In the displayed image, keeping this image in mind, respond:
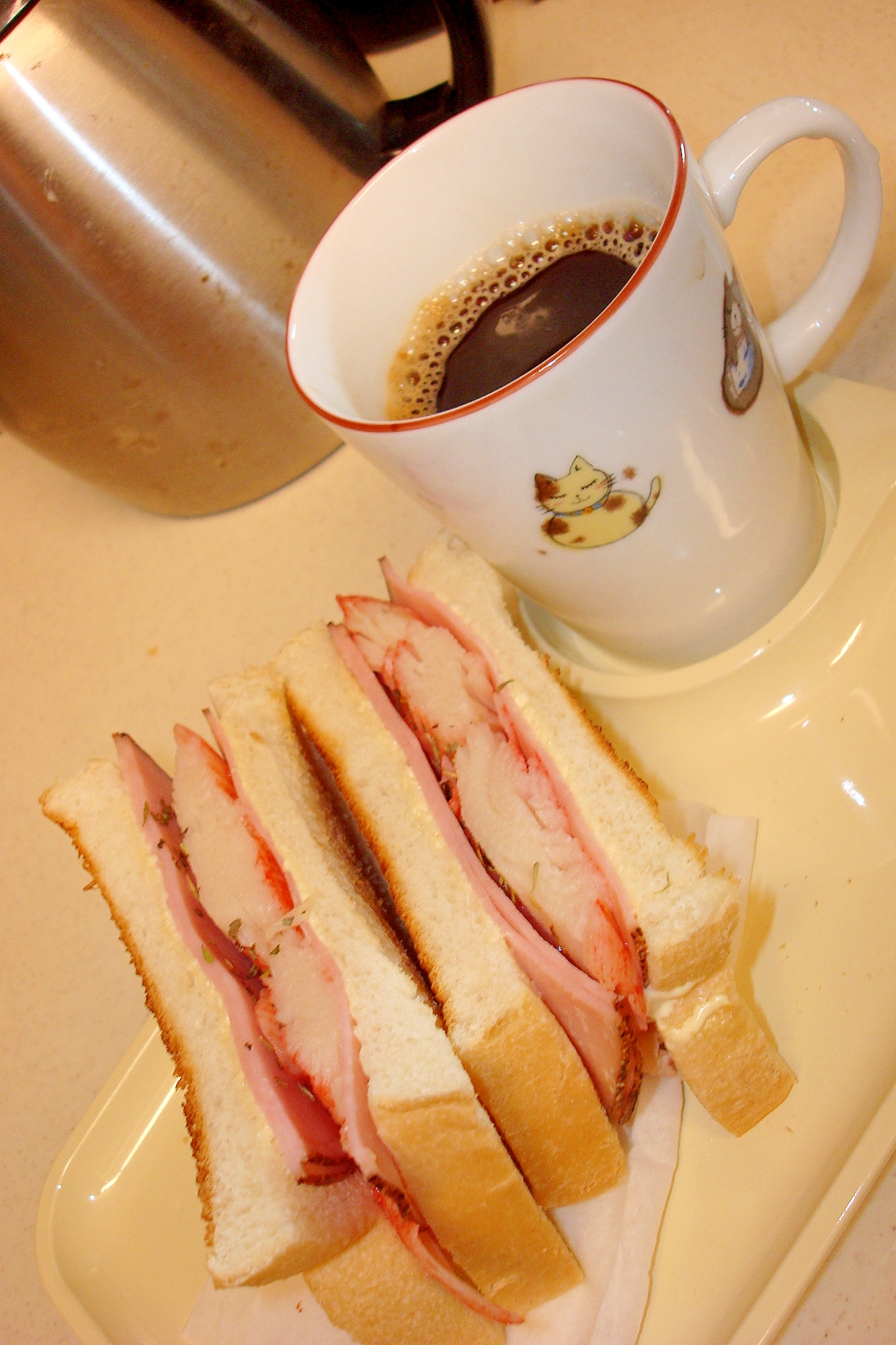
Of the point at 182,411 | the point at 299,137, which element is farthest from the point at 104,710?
the point at 299,137

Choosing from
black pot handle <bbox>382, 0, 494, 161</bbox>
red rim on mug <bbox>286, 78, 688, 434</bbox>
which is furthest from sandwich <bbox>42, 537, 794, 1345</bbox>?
black pot handle <bbox>382, 0, 494, 161</bbox>

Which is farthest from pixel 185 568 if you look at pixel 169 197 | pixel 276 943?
pixel 276 943

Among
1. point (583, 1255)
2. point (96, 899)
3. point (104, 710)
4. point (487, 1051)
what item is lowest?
point (583, 1255)

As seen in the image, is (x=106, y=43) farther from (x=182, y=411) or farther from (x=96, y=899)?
(x=96, y=899)

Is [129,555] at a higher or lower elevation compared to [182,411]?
lower

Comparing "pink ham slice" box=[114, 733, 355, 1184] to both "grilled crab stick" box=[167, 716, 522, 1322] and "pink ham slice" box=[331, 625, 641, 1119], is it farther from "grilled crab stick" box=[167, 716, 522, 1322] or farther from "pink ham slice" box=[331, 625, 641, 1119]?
"pink ham slice" box=[331, 625, 641, 1119]

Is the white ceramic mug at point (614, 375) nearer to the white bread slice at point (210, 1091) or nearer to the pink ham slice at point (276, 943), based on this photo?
the pink ham slice at point (276, 943)

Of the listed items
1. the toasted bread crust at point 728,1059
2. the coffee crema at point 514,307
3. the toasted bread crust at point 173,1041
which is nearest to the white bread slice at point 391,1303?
the toasted bread crust at point 173,1041

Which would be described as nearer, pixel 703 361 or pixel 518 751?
pixel 703 361
